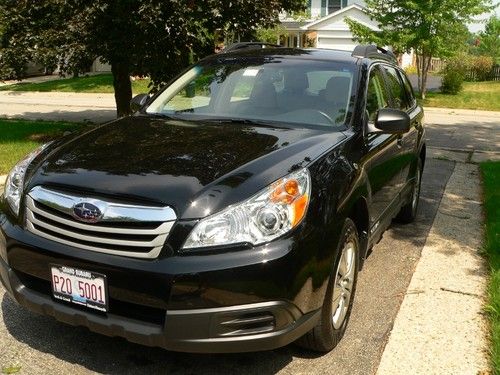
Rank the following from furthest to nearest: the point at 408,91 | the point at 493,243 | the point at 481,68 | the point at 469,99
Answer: the point at 481,68 → the point at 469,99 → the point at 408,91 → the point at 493,243

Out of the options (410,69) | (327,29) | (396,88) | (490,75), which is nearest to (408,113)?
(396,88)

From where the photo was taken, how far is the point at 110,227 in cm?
269

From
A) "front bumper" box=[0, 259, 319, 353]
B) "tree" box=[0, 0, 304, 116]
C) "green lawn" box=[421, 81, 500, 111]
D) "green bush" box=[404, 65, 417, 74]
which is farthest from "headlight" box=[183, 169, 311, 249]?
"green bush" box=[404, 65, 417, 74]

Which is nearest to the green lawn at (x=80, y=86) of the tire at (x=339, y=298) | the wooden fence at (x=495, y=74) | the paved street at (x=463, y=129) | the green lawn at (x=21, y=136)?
the green lawn at (x=21, y=136)

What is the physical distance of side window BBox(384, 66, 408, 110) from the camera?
16.2 ft

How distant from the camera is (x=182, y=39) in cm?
947

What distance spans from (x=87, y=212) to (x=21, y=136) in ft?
28.8

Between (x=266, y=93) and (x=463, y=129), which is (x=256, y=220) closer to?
(x=266, y=93)

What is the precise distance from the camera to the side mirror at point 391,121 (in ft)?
12.3

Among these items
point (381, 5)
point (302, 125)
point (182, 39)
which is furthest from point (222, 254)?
point (381, 5)

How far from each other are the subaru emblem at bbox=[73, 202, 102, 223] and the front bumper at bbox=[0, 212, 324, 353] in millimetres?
165

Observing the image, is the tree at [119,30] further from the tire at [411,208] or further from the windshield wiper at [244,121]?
the windshield wiper at [244,121]

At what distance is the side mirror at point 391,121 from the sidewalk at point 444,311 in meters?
1.24

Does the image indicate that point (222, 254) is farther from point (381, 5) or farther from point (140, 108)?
point (381, 5)
